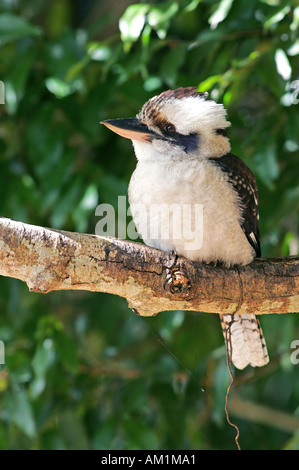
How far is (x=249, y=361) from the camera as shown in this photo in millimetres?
2373

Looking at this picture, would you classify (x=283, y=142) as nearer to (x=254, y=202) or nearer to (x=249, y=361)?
(x=254, y=202)

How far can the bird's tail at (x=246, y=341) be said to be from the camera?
2.36 m

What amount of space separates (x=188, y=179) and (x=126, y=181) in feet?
2.79

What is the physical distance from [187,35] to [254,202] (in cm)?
118

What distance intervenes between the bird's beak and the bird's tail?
751 millimetres

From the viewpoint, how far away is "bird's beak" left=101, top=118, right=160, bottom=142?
198cm

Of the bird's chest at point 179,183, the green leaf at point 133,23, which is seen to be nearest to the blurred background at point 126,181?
the green leaf at point 133,23

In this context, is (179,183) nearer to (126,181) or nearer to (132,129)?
(132,129)

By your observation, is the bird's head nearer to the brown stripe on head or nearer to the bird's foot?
the brown stripe on head

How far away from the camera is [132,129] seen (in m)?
2.00

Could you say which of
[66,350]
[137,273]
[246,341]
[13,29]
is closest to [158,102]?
[137,273]

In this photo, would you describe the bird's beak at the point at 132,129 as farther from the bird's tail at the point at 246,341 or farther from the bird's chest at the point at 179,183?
the bird's tail at the point at 246,341

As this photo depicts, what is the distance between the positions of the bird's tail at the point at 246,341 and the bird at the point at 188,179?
0.35 meters
